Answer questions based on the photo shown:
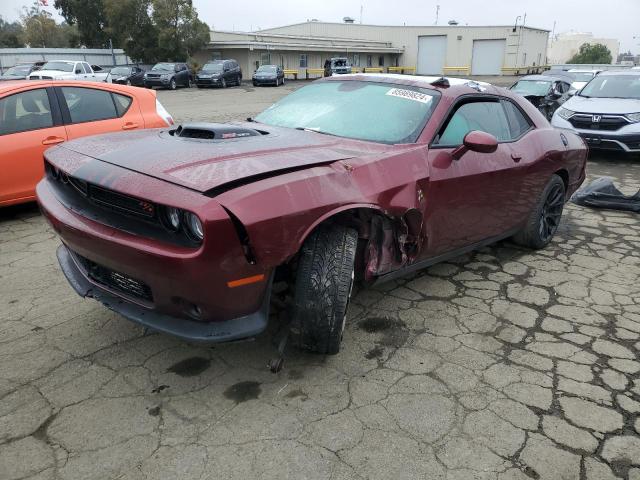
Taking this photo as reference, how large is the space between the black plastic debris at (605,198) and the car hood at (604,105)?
3010mm

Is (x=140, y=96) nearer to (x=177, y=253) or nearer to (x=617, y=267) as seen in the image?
(x=177, y=253)

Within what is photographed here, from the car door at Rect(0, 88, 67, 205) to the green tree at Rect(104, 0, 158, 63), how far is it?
3754 cm

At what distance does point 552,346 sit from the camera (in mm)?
3141

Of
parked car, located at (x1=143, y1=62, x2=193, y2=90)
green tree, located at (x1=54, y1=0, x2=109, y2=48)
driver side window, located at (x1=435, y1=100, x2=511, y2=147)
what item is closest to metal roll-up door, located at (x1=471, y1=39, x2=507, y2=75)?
green tree, located at (x1=54, y1=0, x2=109, y2=48)

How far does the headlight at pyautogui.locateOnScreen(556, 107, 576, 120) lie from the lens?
933cm

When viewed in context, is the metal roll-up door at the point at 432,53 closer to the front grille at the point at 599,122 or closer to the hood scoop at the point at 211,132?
the front grille at the point at 599,122

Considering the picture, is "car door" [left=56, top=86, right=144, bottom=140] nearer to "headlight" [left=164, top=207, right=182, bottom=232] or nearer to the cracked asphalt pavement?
the cracked asphalt pavement

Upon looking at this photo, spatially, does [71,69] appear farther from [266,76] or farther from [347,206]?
[347,206]

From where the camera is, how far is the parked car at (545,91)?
12547 mm

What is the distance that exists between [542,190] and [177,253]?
340 cm

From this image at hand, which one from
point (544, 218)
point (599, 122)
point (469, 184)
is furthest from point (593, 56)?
point (469, 184)

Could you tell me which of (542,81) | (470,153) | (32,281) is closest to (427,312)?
(470,153)

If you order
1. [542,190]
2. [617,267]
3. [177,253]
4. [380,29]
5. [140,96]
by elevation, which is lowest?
[617,267]

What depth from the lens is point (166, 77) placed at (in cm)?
2752
